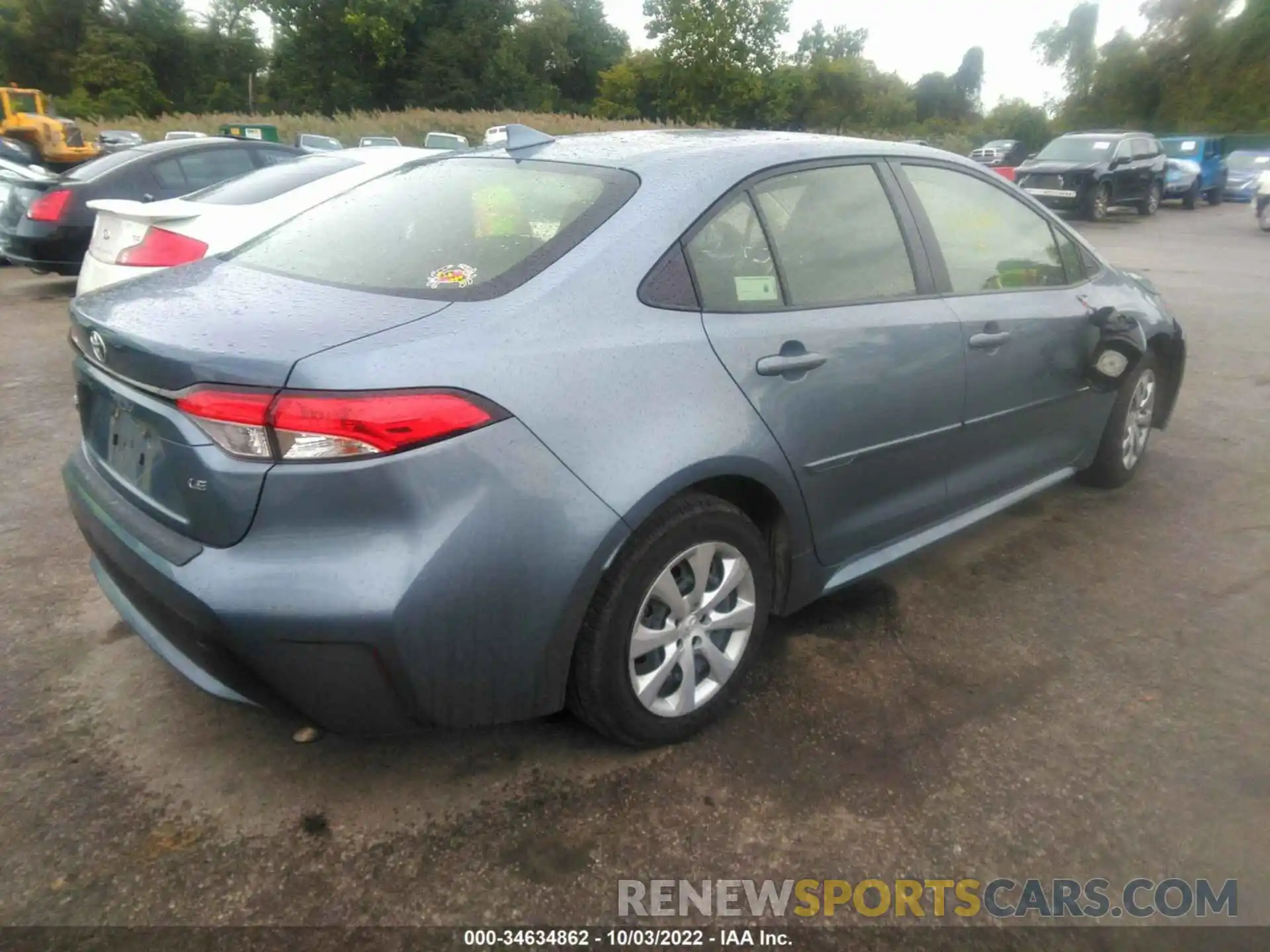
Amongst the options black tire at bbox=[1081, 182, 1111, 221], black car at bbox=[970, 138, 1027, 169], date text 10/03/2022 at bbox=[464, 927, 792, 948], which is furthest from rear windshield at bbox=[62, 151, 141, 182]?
black car at bbox=[970, 138, 1027, 169]

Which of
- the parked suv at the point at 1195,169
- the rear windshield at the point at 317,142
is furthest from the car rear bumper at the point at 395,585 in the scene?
the parked suv at the point at 1195,169

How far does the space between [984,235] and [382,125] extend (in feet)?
117

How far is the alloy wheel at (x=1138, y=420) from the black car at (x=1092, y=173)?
16.3 metres

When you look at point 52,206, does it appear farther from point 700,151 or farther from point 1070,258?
point 1070,258

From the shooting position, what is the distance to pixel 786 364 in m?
2.66

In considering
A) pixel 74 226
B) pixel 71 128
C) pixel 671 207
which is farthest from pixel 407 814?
pixel 71 128

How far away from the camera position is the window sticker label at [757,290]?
2680mm

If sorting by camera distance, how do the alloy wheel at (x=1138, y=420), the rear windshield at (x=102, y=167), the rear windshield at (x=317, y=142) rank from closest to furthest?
the alloy wheel at (x=1138, y=420) < the rear windshield at (x=102, y=167) < the rear windshield at (x=317, y=142)

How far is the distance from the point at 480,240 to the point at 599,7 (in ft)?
237

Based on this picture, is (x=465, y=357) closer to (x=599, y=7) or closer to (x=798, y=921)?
(x=798, y=921)

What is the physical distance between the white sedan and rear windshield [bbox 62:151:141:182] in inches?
138

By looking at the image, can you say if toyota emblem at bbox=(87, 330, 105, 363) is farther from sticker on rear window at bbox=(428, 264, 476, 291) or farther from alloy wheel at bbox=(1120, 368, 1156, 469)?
alloy wheel at bbox=(1120, 368, 1156, 469)

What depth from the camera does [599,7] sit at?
67250mm

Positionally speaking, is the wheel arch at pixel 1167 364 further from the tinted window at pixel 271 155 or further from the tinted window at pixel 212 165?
the tinted window at pixel 271 155
